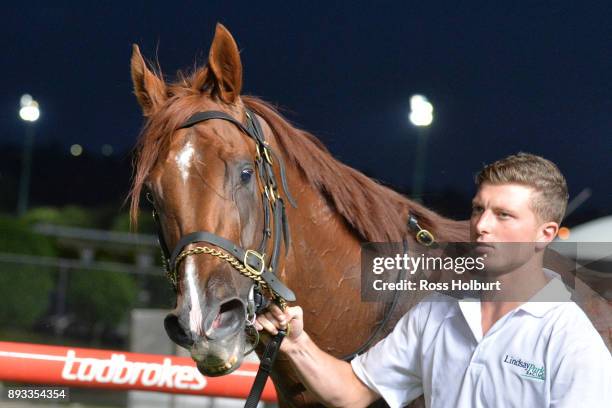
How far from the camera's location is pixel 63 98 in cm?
1614

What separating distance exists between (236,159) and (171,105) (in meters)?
0.30

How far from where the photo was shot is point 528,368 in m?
1.89

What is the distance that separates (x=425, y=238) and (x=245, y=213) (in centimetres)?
74

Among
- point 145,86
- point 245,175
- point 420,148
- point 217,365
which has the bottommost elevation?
point 217,365

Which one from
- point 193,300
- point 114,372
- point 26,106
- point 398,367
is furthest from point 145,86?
point 26,106

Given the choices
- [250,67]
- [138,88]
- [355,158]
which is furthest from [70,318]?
[138,88]

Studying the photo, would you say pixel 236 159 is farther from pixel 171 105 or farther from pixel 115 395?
pixel 115 395

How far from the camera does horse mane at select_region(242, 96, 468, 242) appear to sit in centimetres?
264

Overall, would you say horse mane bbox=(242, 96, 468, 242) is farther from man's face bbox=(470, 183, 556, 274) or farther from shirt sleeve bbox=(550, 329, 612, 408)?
shirt sleeve bbox=(550, 329, 612, 408)

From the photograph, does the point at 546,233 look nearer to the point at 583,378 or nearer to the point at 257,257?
the point at 583,378

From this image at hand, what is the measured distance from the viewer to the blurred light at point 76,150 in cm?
1628

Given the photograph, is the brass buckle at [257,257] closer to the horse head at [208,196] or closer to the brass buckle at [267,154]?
the horse head at [208,196]

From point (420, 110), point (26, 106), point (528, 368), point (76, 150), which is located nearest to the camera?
point (528, 368)

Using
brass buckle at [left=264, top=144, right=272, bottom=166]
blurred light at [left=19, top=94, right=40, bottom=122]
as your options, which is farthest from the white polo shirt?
blurred light at [left=19, top=94, right=40, bottom=122]
